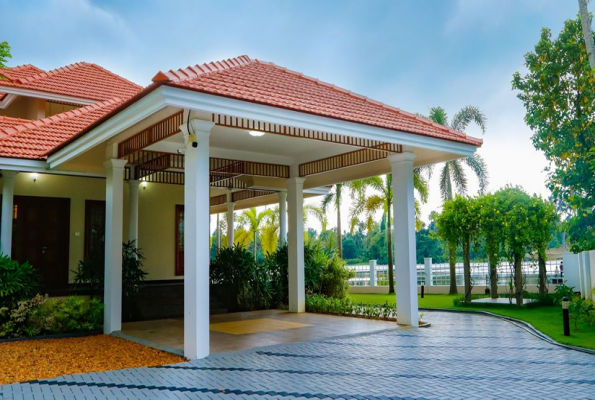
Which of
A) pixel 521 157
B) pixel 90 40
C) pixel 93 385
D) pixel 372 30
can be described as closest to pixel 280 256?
pixel 93 385

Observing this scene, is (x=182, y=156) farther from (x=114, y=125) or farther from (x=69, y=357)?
(x=69, y=357)

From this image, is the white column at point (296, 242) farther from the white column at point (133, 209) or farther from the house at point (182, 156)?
the white column at point (133, 209)

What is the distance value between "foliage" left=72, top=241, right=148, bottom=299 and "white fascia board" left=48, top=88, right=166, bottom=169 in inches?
105

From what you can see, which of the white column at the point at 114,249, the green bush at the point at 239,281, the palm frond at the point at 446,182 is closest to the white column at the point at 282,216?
the green bush at the point at 239,281

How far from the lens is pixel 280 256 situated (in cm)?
1669

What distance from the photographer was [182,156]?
1262 cm

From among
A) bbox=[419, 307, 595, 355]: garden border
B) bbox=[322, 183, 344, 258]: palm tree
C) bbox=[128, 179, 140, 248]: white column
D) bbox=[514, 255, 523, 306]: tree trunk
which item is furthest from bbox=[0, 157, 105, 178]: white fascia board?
bbox=[322, 183, 344, 258]: palm tree

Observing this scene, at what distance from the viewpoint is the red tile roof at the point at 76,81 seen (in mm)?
15938

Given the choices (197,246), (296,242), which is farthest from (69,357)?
(296,242)

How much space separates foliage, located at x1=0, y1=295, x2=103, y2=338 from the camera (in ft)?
35.3

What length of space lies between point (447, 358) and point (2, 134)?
11.6 metres

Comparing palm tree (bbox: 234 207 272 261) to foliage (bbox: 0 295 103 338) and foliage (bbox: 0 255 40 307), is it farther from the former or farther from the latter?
foliage (bbox: 0 255 40 307)

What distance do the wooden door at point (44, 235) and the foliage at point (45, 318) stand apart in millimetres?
3291

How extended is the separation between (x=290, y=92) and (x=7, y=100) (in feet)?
38.0
